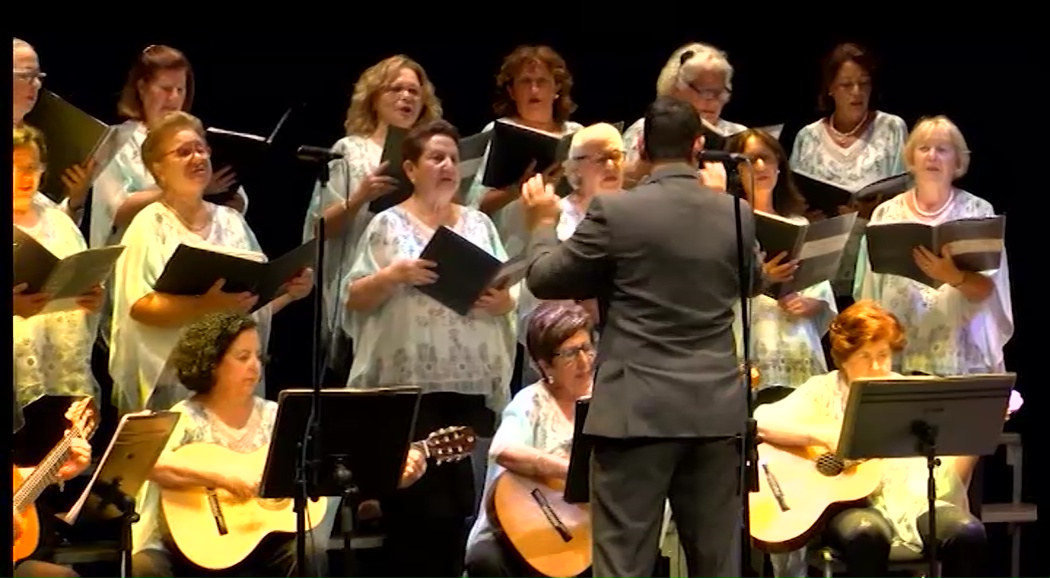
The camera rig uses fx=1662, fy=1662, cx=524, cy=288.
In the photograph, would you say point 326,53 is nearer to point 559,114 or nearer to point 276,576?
point 559,114

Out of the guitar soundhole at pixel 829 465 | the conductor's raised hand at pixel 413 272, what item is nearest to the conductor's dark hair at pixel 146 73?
the conductor's raised hand at pixel 413 272

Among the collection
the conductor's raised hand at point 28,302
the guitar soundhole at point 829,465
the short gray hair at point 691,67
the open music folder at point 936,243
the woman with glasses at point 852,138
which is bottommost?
the guitar soundhole at point 829,465

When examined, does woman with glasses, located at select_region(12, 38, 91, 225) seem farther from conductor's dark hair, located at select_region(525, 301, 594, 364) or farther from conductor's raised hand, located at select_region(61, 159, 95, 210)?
conductor's dark hair, located at select_region(525, 301, 594, 364)

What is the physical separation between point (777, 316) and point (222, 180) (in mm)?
1812

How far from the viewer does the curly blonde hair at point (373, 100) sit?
18.1 feet

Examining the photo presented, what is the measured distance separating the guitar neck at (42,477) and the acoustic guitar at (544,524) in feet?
3.89

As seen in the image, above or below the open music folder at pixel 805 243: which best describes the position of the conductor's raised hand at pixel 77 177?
above

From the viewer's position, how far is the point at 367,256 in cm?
518

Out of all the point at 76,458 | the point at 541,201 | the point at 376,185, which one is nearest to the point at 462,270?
the point at 541,201

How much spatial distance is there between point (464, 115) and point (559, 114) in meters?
1.01

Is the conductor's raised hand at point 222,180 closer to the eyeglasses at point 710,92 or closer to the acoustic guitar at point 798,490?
the eyeglasses at point 710,92

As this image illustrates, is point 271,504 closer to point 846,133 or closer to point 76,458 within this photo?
point 76,458

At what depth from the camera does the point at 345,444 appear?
4203 millimetres

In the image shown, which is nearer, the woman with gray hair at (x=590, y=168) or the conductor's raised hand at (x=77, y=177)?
the conductor's raised hand at (x=77, y=177)
